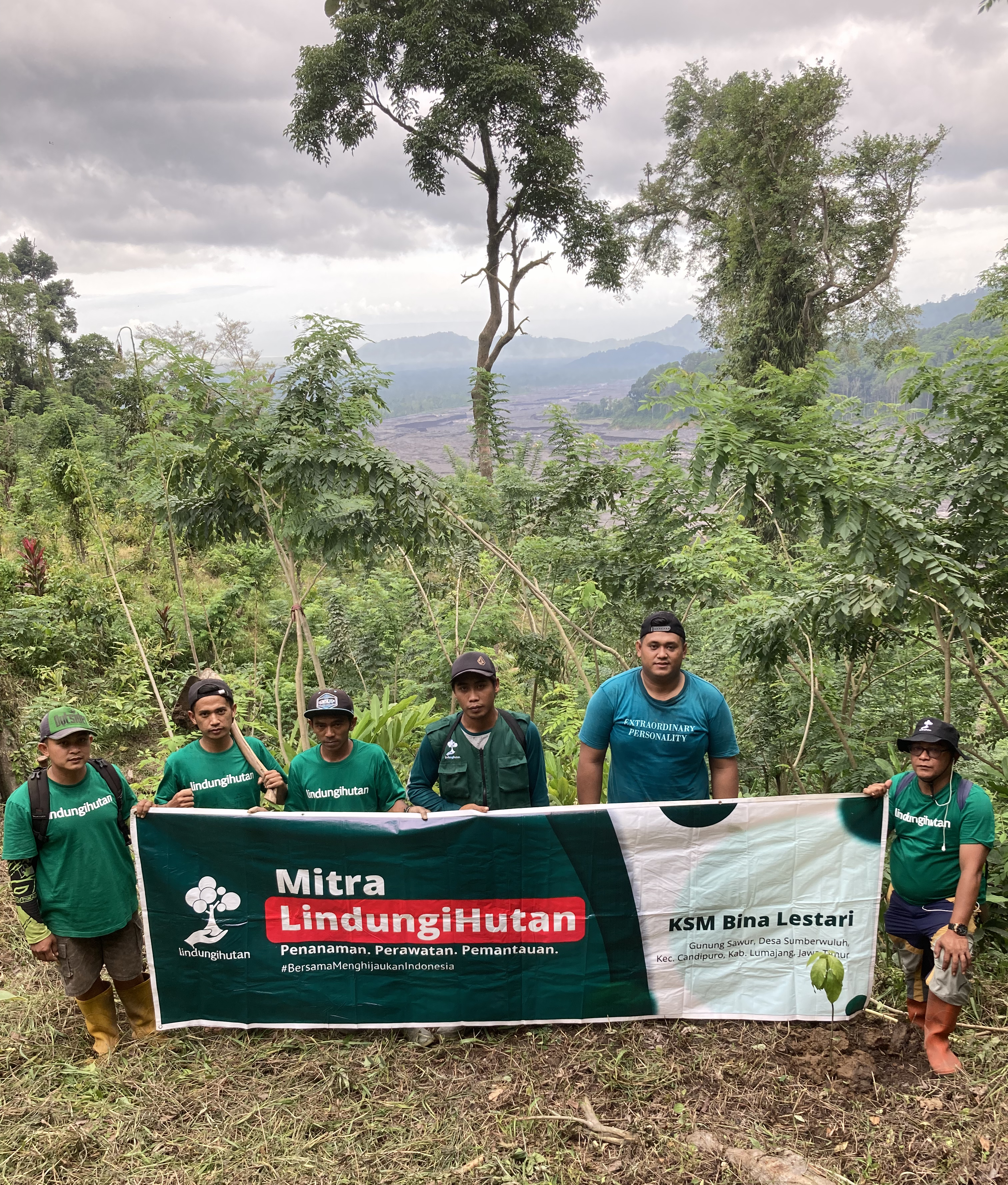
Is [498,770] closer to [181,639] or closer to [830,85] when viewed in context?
[181,639]

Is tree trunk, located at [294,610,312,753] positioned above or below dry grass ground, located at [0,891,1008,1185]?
above

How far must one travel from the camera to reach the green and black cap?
136 inches

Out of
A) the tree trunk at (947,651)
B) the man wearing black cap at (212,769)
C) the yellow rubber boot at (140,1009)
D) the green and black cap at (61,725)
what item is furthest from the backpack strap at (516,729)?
the tree trunk at (947,651)

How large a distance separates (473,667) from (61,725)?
73.7 inches

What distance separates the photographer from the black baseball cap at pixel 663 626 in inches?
140

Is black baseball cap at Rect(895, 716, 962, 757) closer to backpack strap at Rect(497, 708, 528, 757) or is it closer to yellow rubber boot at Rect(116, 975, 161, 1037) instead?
backpack strap at Rect(497, 708, 528, 757)

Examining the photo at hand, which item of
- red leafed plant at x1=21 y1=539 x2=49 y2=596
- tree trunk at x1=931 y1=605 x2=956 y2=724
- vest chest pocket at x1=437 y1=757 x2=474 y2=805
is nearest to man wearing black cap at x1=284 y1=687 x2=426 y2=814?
vest chest pocket at x1=437 y1=757 x2=474 y2=805

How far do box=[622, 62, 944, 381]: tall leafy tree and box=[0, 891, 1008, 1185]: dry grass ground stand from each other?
1979 cm

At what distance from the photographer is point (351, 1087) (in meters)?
3.43

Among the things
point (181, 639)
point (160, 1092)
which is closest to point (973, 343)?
point (160, 1092)

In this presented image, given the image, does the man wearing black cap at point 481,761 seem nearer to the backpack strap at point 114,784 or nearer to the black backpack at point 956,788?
the backpack strap at point 114,784

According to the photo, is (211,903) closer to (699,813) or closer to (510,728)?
(510,728)

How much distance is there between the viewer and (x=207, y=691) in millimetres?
3656

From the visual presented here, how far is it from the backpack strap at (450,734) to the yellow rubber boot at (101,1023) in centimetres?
205
